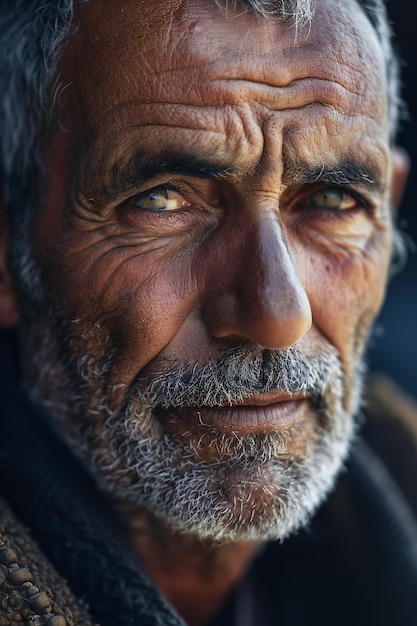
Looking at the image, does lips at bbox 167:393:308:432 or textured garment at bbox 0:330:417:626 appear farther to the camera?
lips at bbox 167:393:308:432

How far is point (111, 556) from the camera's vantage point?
1.63 metres

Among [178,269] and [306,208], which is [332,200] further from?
[178,269]

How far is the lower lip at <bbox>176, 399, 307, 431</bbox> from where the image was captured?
168cm

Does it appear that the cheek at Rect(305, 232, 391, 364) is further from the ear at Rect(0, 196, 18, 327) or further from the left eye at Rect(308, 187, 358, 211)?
the ear at Rect(0, 196, 18, 327)

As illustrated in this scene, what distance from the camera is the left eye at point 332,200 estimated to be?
72.9 inches

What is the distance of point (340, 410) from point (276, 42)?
0.97 m

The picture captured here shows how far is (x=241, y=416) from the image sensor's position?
169 centimetres

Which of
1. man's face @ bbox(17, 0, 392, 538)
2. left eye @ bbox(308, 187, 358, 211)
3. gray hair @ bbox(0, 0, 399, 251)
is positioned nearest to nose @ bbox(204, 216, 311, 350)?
man's face @ bbox(17, 0, 392, 538)

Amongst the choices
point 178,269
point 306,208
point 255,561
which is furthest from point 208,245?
point 255,561

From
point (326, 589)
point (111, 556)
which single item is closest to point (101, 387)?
point (111, 556)

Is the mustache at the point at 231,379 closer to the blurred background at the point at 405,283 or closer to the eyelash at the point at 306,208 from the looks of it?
the eyelash at the point at 306,208

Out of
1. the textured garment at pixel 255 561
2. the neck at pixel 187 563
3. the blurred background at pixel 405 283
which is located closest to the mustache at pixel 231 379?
the textured garment at pixel 255 561

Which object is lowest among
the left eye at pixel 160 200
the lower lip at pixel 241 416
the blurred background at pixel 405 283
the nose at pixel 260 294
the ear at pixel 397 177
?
the blurred background at pixel 405 283

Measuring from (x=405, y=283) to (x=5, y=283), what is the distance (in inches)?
115
